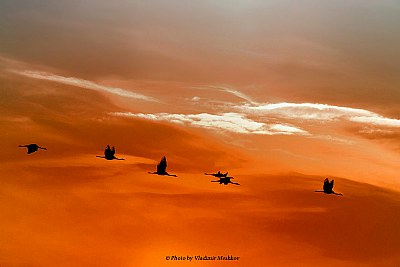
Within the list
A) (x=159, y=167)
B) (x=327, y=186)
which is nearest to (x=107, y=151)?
(x=159, y=167)

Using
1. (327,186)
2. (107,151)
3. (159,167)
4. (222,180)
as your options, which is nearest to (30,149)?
(107,151)

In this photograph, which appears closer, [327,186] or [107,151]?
[107,151]

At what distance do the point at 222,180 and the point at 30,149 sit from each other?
2529 centimetres

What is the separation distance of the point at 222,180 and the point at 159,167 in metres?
9.26

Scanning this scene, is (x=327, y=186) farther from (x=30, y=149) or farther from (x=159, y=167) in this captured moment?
(x=30, y=149)

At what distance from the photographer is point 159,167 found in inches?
2405

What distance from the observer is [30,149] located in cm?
5616

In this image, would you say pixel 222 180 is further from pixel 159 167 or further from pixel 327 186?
pixel 327 186

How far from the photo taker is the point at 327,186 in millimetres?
62656

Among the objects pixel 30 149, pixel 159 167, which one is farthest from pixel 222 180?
pixel 30 149

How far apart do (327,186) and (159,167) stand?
22.6 metres

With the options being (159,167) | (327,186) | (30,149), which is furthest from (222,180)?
(30,149)

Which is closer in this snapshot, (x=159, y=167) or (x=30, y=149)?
(x=30, y=149)

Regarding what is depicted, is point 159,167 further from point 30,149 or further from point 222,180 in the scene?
point 30,149
